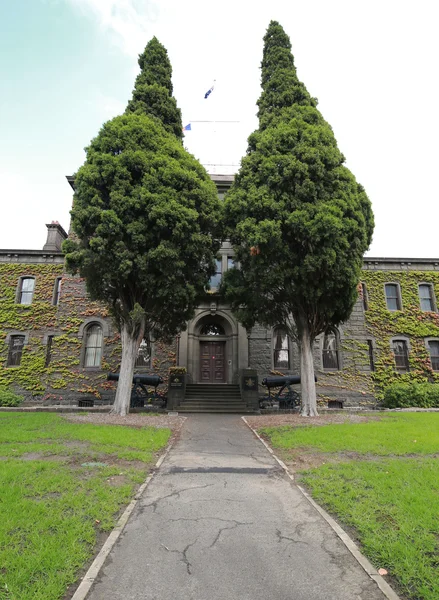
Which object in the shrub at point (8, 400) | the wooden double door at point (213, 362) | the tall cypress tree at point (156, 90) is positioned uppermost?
the tall cypress tree at point (156, 90)

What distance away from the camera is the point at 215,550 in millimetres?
3598

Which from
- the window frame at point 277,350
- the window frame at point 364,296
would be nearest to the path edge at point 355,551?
the window frame at point 277,350

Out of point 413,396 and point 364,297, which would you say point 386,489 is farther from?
point 364,297

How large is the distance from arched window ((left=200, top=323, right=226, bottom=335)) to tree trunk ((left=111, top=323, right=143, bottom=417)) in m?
7.57

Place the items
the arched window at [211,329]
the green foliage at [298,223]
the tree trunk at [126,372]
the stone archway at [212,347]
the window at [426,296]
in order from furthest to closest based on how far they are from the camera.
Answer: the window at [426,296]
the arched window at [211,329]
the stone archway at [212,347]
the tree trunk at [126,372]
the green foliage at [298,223]

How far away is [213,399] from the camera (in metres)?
17.3

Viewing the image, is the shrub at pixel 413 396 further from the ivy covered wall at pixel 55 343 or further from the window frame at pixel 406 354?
the ivy covered wall at pixel 55 343

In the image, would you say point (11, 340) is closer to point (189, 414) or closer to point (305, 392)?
point (189, 414)

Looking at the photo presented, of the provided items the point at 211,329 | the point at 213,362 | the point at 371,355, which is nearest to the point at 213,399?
the point at 213,362

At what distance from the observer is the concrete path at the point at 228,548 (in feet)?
9.68

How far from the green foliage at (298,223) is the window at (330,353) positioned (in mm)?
6924

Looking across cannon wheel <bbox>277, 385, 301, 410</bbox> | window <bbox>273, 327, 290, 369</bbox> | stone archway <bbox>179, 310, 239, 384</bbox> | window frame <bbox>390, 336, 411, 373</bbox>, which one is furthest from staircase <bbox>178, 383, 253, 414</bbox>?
window frame <bbox>390, 336, 411, 373</bbox>

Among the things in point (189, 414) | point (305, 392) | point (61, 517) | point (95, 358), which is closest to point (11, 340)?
point (95, 358)

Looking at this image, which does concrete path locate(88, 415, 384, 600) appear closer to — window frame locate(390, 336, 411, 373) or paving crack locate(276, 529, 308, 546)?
paving crack locate(276, 529, 308, 546)
